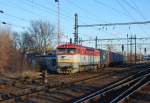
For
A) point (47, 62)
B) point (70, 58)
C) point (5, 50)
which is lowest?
Result: point (47, 62)

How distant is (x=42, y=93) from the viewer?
776 inches

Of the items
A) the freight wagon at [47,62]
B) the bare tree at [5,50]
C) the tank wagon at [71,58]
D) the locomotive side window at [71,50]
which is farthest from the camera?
the freight wagon at [47,62]

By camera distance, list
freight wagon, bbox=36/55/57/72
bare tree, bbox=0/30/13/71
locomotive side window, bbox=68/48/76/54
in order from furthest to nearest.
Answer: freight wagon, bbox=36/55/57/72 < bare tree, bbox=0/30/13/71 < locomotive side window, bbox=68/48/76/54

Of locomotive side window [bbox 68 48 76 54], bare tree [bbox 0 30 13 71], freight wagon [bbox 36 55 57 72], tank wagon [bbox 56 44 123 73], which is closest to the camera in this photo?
tank wagon [bbox 56 44 123 73]

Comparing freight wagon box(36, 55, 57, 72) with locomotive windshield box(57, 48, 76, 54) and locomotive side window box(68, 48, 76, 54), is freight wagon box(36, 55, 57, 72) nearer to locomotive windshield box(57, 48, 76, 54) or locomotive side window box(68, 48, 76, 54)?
locomotive windshield box(57, 48, 76, 54)

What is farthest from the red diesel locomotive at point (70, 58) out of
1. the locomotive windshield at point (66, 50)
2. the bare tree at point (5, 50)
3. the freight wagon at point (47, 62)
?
→ the freight wagon at point (47, 62)

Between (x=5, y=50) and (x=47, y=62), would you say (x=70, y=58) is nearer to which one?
(x=5, y=50)

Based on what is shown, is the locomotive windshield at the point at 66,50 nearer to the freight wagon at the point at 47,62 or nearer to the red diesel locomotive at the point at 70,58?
the red diesel locomotive at the point at 70,58

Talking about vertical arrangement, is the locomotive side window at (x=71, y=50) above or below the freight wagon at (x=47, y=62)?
above

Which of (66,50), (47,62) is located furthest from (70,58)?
(47,62)

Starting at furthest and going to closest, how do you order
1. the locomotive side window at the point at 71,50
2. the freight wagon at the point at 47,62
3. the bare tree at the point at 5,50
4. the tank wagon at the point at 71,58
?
the freight wagon at the point at 47,62
the bare tree at the point at 5,50
the locomotive side window at the point at 71,50
the tank wagon at the point at 71,58

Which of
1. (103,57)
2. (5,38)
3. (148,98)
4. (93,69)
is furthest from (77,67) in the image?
(148,98)

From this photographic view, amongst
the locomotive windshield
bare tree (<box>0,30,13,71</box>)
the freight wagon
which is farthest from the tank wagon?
bare tree (<box>0,30,13,71</box>)

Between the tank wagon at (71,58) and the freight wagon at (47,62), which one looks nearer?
the tank wagon at (71,58)
